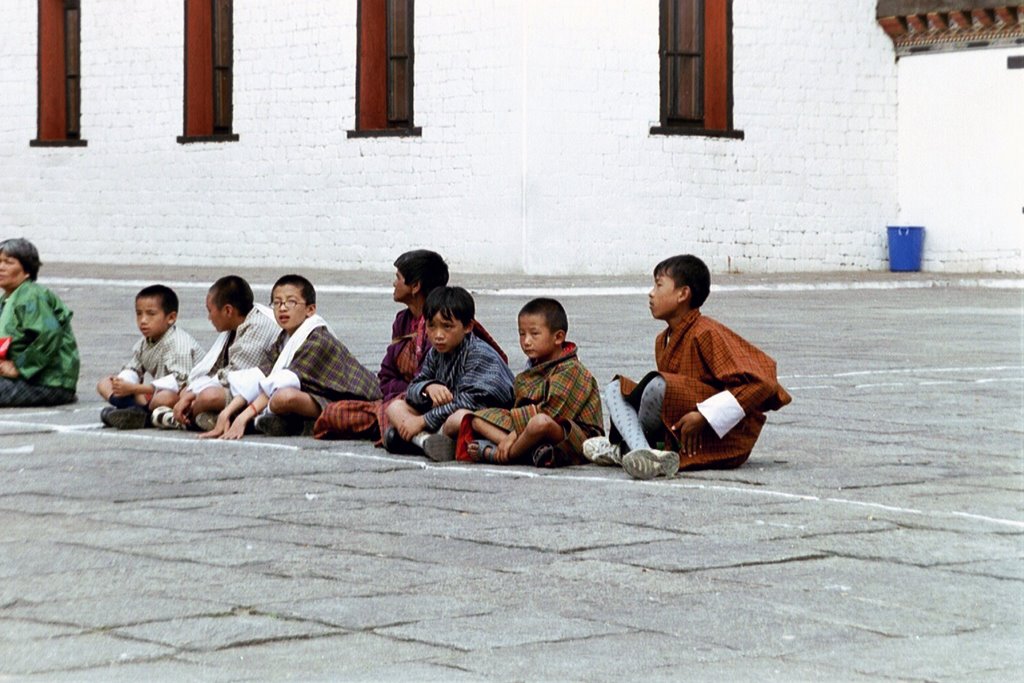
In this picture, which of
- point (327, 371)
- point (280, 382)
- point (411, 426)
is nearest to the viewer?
point (411, 426)

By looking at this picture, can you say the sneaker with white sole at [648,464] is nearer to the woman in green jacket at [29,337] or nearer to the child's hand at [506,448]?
the child's hand at [506,448]

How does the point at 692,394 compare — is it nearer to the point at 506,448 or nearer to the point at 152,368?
the point at 506,448

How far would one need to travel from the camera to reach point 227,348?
9344 mm

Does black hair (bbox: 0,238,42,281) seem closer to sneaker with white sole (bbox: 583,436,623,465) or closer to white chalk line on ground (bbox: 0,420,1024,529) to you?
white chalk line on ground (bbox: 0,420,1024,529)

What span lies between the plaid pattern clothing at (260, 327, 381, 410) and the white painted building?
1397cm

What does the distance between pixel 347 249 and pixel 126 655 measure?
20.7 m

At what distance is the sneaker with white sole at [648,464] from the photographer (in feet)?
24.2

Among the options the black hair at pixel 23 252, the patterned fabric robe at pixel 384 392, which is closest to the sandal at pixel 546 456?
the patterned fabric robe at pixel 384 392

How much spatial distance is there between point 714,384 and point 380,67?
17672 mm

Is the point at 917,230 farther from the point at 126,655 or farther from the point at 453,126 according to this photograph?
the point at 126,655

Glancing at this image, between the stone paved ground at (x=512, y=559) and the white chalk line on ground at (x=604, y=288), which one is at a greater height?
the white chalk line on ground at (x=604, y=288)

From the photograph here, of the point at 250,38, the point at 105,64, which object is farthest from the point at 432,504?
the point at 105,64

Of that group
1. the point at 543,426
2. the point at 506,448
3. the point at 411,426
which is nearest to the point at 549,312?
the point at 543,426

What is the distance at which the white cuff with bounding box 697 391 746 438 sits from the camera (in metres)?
7.47
